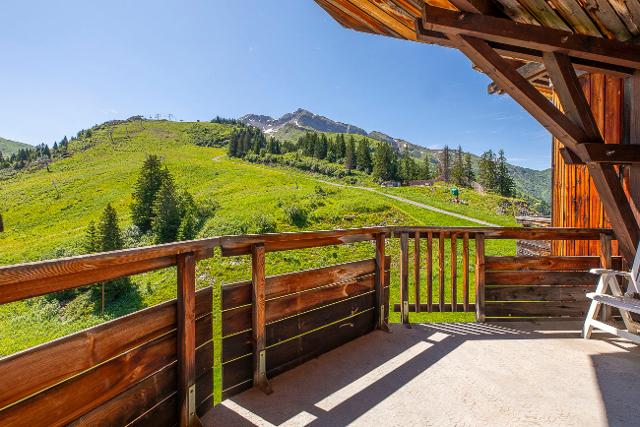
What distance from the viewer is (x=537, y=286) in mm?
4133

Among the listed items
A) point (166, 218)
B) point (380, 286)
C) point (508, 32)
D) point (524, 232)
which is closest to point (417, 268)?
point (380, 286)

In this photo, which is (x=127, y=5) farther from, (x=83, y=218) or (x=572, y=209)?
(x=83, y=218)

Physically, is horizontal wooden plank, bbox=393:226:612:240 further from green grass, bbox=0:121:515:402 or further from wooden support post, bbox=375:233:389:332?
green grass, bbox=0:121:515:402

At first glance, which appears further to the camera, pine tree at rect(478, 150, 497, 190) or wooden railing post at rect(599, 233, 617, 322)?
pine tree at rect(478, 150, 497, 190)

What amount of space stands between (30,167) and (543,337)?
107m

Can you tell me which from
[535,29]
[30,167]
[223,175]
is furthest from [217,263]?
[30,167]

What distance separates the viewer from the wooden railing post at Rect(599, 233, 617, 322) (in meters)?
4.03

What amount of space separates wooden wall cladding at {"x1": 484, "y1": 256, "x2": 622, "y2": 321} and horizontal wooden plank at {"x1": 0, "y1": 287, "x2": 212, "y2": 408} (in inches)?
145

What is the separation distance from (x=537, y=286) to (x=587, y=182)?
6.19 feet

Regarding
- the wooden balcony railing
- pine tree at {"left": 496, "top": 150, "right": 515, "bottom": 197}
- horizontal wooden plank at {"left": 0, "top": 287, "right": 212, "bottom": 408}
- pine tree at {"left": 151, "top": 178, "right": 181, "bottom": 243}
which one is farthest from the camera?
pine tree at {"left": 496, "top": 150, "right": 515, "bottom": 197}

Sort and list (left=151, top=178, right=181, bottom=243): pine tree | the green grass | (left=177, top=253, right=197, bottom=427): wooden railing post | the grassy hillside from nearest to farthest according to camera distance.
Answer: (left=177, top=253, right=197, bottom=427): wooden railing post → the green grass → the grassy hillside → (left=151, top=178, right=181, bottom=243): pine tree

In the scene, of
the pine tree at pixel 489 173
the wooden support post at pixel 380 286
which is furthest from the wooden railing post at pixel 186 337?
the pine tree at pixel 489 173

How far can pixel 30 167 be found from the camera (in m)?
82.6

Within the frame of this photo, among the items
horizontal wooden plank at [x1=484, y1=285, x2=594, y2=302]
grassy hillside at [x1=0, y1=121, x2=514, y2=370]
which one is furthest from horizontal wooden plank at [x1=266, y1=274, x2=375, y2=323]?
grassy hillside at [x1=0, y1=121, x2=514, y2=370]
